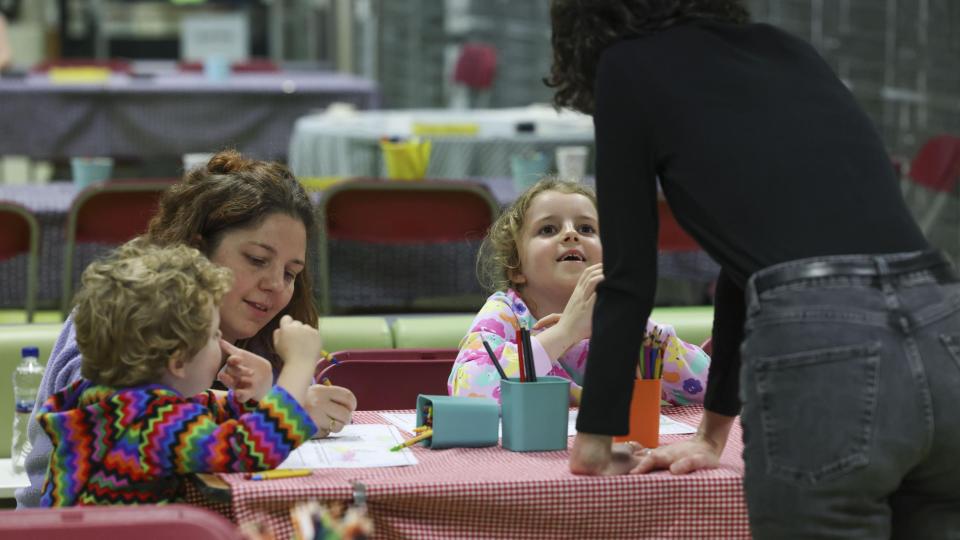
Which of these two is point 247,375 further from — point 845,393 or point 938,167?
point 938,167

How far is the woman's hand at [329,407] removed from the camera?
2.13 m

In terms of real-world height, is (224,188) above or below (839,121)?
below

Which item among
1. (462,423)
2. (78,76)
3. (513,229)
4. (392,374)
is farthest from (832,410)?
(78,76)

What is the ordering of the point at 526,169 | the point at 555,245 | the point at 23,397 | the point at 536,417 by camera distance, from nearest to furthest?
the point at 536,417
the point at 555,245
the point at 23,397
the point at 526,169

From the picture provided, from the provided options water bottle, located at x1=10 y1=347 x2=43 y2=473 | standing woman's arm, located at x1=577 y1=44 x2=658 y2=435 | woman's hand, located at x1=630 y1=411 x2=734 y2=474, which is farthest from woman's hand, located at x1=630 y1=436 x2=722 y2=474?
water bottle, located at x1=10 y1=347 x2=43 y2=473

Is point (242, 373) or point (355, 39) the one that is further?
point (355, 39)

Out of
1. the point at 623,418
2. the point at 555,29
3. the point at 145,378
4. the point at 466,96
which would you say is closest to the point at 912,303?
the point at 623,418

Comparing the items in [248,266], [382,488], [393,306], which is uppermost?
[248,266]

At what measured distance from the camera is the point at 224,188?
2.41m

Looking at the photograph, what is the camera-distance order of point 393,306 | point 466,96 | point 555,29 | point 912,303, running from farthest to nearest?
point 466,96, point 393,306, point 555,29, point 912,303

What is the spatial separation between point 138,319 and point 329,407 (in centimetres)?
41

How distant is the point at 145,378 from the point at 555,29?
715 millimetres

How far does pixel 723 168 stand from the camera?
1.72m

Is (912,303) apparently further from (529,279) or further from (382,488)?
(529,279)
